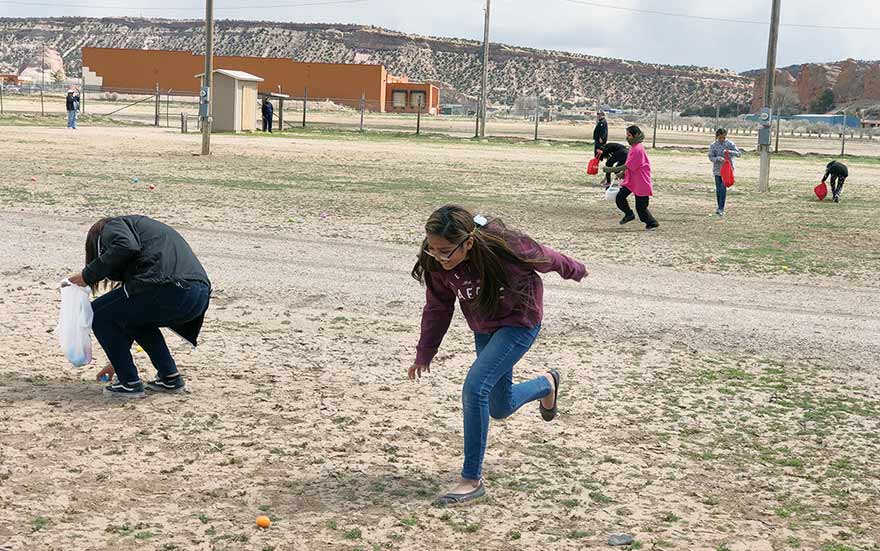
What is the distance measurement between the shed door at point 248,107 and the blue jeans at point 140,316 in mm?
36192

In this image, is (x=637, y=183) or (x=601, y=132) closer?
(x=637, y=183)

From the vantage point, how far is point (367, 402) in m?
7.10

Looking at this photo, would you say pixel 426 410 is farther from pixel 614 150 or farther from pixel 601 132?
pixel 601 132

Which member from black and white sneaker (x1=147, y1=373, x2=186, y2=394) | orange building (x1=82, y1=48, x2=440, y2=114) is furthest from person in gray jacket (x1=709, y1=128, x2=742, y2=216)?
orange building (x1=82, y1=48, x2=440, y2=114)

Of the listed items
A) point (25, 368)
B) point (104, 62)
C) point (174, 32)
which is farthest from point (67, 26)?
point (25, 368)

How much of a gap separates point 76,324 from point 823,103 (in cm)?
13361

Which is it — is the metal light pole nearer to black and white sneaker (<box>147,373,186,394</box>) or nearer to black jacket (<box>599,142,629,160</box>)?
black jacket (<box>599,142,629,160</box>)

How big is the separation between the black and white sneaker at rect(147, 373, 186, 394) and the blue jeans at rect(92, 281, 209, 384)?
0.15m

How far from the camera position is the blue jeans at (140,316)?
6723mm

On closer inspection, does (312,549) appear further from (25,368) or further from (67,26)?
(67,26)

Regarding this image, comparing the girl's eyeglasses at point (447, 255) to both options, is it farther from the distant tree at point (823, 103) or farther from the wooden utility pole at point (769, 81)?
the distant tree at point (823, 103)

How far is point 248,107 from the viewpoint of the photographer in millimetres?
43188

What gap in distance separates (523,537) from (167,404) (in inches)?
107

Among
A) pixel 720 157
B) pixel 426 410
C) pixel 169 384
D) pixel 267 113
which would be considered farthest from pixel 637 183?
pixel 267 113
